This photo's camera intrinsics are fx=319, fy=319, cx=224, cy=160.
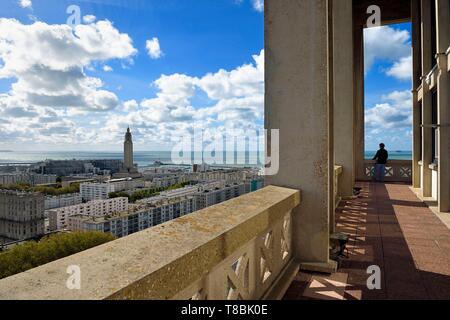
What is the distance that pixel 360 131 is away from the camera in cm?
1555

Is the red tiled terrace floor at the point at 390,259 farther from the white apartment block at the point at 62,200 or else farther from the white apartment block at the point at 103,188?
the white apartment block at the point at 62,200

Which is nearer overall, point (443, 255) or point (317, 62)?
point (317, 62)

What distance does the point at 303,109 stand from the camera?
11.9 feet

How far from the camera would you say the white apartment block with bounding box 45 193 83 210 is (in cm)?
1770

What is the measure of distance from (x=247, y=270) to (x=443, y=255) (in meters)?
3.32

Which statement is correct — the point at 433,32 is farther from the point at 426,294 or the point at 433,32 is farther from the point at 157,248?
the point at 157,248

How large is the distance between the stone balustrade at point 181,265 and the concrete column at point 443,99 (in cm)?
674

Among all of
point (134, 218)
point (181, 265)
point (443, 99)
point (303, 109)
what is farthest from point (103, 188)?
point (181, 265)

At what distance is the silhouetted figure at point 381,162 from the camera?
14508mm

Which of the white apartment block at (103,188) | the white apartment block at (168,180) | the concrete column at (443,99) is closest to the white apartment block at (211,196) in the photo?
the white apartment block at (168,180)

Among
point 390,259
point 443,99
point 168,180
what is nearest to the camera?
point 390,259

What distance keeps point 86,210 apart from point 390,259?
1808 cm

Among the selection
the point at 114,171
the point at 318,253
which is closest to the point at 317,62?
the point at 318,253

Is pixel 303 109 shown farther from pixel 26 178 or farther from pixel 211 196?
pixel 26 178
